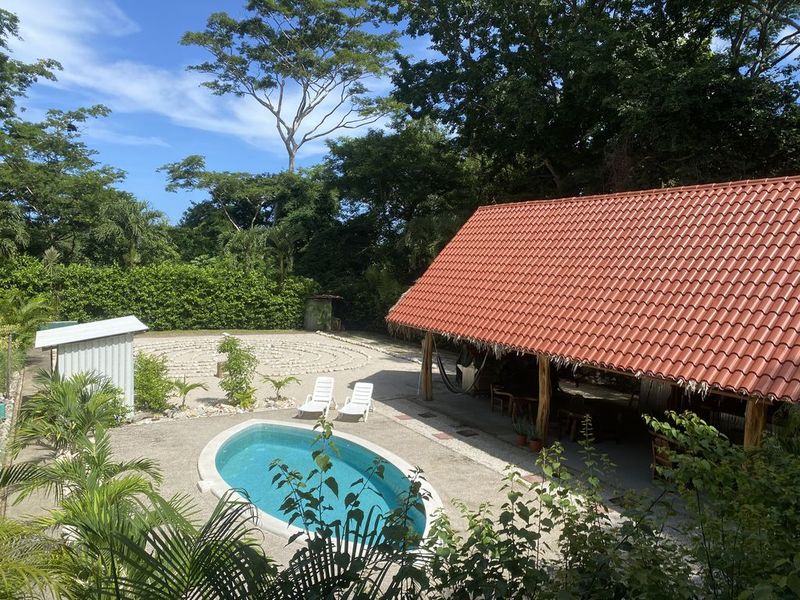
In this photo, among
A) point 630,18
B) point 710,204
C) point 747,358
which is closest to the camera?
point 747,358

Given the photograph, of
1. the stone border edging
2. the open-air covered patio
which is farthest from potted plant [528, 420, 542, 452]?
the stone border edging

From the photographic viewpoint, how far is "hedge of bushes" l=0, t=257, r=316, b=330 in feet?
79.1

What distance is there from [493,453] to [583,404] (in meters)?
2.77

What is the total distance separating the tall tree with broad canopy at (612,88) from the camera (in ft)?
57.5

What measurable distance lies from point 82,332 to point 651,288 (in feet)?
37.7

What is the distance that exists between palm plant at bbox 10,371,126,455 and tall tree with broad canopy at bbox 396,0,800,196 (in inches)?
690

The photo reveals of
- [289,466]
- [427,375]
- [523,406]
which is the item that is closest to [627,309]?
[523,406]

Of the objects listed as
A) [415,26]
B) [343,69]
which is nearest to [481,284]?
[415,26]

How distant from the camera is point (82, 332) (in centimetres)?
1148

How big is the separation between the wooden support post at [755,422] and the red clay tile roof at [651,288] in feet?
2.39

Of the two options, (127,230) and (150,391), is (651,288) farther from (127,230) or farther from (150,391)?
(127,230)

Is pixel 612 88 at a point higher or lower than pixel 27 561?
higher

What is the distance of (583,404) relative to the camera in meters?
12.2

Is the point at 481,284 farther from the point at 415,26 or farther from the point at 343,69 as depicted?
the point at 343,69
